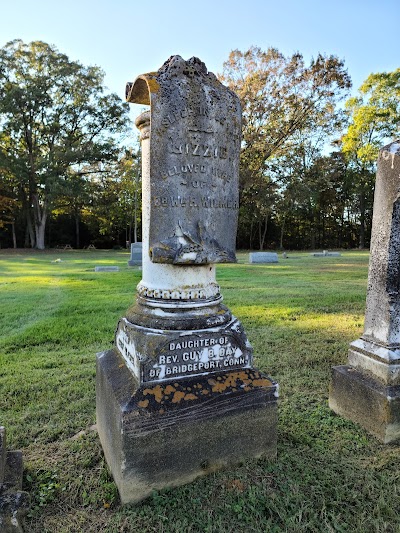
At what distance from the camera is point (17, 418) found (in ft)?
9.79

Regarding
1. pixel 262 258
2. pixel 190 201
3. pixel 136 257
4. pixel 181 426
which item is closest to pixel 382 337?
pixel 181 426

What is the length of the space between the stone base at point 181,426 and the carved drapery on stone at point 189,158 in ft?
2.60

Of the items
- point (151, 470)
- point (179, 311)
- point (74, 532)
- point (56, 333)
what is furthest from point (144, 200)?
point (56, 333)

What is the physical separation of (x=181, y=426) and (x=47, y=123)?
107 ft

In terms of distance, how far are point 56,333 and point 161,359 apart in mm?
3422

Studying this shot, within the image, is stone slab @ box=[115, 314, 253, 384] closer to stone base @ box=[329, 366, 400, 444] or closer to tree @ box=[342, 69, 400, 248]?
stone base @ box=[329, 366, 400, 444]

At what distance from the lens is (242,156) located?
24.2 meters

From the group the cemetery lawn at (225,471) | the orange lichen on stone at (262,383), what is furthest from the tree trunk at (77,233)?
the orange lichen on stone at (262,383)

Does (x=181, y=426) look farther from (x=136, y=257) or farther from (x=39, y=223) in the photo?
(x=39, y=223)

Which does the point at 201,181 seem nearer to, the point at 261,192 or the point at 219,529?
the point at 219,529

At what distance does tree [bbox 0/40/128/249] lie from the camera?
27.3 meters

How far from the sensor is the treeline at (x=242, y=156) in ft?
77.6

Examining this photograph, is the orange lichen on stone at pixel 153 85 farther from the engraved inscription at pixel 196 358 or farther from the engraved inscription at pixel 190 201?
the engraved inscription at pixel 196 358

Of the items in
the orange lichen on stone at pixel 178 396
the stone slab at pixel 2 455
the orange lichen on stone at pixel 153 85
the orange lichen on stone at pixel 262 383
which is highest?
the orange lichen on stone at pixel 153 85
